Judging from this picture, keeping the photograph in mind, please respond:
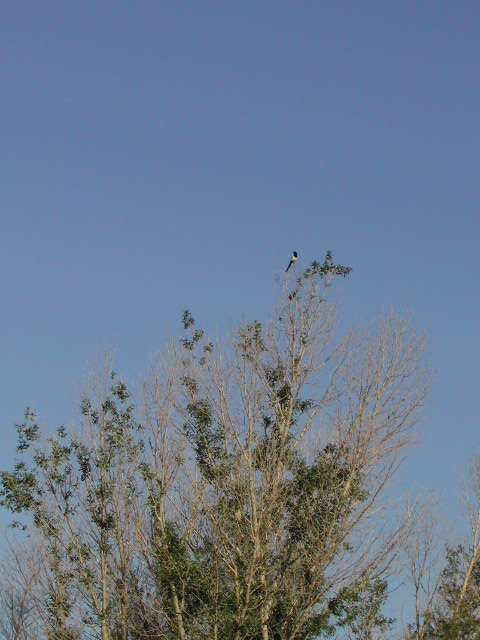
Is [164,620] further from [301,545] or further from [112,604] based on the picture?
[301,545]

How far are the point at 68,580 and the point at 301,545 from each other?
431cm

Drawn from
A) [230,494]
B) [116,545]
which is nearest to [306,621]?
[230,494]

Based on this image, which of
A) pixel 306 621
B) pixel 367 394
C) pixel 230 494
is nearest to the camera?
pixel 306 621

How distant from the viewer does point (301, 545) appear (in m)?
14.7

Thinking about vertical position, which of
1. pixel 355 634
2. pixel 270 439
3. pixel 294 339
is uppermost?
pixel 294 339

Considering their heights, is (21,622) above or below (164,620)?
above

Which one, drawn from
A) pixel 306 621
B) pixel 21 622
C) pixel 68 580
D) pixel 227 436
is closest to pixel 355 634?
pixel 306 621

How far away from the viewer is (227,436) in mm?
15898

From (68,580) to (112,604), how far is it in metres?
0.93

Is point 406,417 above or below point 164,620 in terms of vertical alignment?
above

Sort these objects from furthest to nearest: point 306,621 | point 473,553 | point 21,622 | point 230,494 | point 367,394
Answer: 1. point 21,622
2. point 473,553
3. point 367,394
4. point 230,494
5. point 306,621

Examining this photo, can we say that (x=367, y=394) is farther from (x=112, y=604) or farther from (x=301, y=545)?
(x=112, y=604)

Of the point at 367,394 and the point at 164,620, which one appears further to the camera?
the point at 367,394

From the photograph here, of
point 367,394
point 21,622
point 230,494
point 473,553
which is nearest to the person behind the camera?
point 230,494
